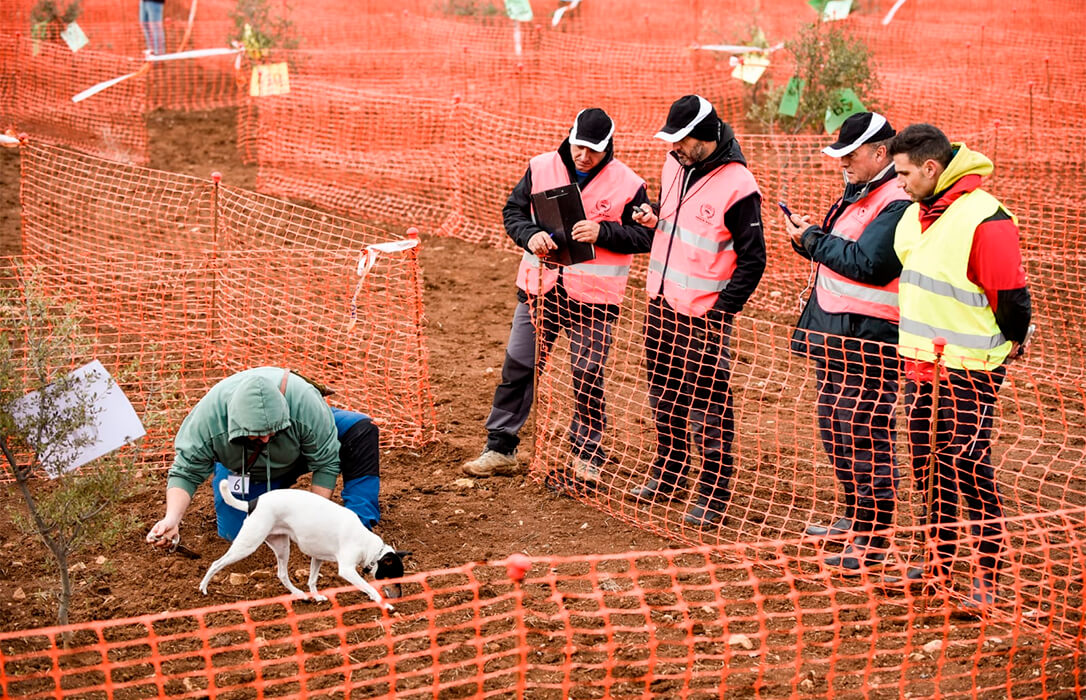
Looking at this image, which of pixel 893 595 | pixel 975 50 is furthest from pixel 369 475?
pixel 975 50

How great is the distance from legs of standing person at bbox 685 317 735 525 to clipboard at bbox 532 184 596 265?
0.76 m

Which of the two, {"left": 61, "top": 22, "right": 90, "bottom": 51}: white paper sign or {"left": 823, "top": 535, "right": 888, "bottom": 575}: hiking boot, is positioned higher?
{"left": 61, "top": 22, "right": 90, "bottom": 51}: white paper sign

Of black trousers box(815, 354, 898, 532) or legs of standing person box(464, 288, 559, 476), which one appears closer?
black trousers box(815, 354, 898, 532)

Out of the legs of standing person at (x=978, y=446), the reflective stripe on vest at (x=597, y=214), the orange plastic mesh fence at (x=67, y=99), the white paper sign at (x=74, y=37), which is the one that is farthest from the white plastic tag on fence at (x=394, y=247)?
the white paper sign at (x=74, y=37)

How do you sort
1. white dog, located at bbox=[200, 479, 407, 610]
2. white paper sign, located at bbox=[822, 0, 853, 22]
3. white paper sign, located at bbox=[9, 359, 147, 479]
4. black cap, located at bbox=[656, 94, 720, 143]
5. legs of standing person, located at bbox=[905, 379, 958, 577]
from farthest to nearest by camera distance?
white paper sign, located at bbox=[822, 0, 853, 22] → black cap, located at bbox=[656, 94, 720, 143] → legs of standing person, located at bbox=[905, 379, 958, 577] → white dog, located at bbox=[200, 479, 407, 610] → white paper sign, located at bbox=[9, 359, 147, 479]

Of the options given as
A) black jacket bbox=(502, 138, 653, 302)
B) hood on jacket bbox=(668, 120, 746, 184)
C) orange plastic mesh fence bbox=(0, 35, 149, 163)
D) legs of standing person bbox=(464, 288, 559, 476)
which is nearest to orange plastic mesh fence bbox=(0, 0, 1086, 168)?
orange plastic mesh fence bbox=(0, 35, 149, 163)

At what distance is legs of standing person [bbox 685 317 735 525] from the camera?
6141mm

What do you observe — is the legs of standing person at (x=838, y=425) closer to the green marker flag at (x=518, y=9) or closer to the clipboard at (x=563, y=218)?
the clipboard at (x=563, y=218)

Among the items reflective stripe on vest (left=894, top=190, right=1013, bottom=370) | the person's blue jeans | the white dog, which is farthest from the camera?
the person's blue jeans

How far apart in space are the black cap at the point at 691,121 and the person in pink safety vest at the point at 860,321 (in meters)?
0.65

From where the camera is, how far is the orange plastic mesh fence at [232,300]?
7.36 metres

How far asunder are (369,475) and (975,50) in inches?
566

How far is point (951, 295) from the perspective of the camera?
5098mm

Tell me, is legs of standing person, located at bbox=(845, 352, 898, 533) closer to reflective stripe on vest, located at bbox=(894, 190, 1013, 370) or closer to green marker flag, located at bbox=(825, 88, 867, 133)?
reflective stripe on vest, located at bbox=(894, 190, 1013, 370)
